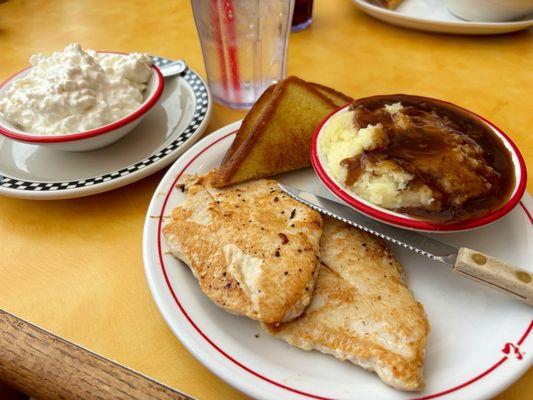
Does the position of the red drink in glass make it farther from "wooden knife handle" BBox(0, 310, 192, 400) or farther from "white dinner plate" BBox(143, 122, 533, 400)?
"wooden knife handle" BBox(0, 310, 192, 400)

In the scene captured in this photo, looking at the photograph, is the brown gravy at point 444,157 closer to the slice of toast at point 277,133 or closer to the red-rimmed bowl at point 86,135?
the slice of toast at point 277,133

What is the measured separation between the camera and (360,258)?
1.18 metres

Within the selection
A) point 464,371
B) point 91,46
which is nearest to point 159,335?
point 464,371

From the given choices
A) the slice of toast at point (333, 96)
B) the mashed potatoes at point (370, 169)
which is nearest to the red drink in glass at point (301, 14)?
the slice of toast at point (333, 96)

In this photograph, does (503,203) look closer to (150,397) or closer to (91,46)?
(150,397)

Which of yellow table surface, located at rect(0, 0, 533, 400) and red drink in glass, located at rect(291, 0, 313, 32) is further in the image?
red drink in glass, located at rect(291, 0, 313, 32)

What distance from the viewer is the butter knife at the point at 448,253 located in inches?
40.0

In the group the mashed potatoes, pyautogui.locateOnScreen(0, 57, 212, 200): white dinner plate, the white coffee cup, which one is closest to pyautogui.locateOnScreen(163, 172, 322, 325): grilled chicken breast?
the mashed potatoes

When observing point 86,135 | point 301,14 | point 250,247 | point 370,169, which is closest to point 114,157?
point 86,135

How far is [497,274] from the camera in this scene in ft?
3.36

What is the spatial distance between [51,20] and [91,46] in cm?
57

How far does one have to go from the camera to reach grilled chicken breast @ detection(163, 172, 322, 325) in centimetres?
101

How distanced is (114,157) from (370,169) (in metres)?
1.03

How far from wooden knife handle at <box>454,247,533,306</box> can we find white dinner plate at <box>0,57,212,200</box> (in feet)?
3.44
